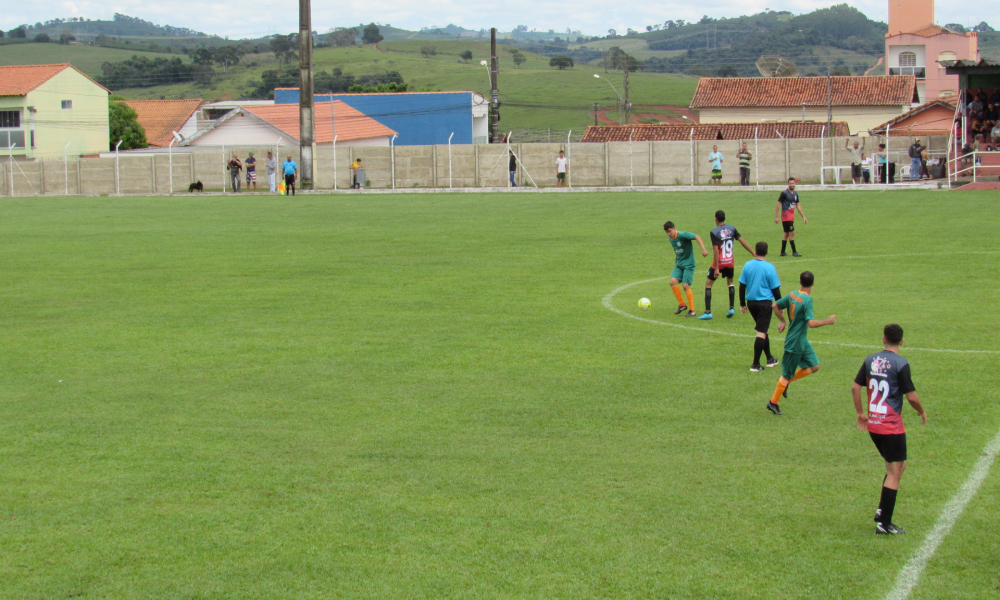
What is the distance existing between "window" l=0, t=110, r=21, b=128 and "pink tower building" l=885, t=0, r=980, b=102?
78611mm

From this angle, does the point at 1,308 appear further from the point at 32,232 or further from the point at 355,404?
the point at 32,232

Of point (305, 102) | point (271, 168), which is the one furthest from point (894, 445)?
point (271, 168)

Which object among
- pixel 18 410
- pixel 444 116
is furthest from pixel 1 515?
pixel 444 116

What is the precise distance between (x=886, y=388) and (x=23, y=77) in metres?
76.8

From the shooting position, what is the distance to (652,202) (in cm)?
3609

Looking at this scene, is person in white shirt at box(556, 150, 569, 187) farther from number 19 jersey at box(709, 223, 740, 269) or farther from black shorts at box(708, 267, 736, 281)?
number 19 jersey at box(709, 223, 740, 269)

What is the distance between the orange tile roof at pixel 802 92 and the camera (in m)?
79.7

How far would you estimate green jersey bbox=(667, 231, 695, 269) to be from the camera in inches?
588

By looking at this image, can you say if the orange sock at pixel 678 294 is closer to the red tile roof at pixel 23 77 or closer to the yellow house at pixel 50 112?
the yellow house at pixel 50 112

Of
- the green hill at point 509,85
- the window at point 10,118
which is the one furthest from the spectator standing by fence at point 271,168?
the green hill at point 509,85

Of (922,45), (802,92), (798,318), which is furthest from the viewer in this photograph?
(922,45)

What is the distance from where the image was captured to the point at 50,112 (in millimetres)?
72125

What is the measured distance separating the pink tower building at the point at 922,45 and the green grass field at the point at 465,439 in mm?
85593

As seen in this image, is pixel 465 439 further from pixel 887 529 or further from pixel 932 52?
pixel 932 52
